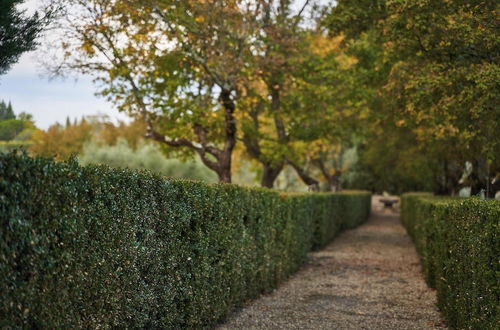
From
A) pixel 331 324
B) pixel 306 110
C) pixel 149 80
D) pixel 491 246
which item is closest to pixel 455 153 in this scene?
pixel 306 110

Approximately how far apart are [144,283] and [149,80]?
14.6 metres

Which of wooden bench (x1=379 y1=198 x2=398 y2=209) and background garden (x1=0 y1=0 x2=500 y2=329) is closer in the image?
background garden (x1=0 y1=0 x2=500 y2=329)

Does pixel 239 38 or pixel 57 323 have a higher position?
pixel 239 38

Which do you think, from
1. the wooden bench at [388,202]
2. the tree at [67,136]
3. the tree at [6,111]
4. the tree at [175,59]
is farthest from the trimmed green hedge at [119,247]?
the tree at [67,136]

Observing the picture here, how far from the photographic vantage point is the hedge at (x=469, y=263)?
230 inches

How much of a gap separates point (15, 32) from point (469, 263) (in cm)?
636

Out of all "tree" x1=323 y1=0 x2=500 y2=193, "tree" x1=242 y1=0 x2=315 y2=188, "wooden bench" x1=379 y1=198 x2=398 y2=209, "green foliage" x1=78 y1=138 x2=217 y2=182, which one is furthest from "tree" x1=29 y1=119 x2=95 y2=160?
"tree" x1=323 y1=0 x2=500 y2=193

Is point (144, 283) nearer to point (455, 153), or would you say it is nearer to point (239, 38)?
point (239, 38)

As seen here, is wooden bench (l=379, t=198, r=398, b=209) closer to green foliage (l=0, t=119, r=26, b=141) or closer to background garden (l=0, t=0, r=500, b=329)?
background garden (l=0, t=0, r=500, b=329)

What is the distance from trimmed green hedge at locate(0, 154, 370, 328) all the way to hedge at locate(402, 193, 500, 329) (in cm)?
321

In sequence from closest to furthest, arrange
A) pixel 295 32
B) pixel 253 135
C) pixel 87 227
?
pixel 87 227 < pixel 295 32 < pixel 253 135

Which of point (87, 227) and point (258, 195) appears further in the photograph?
point (258, 195)

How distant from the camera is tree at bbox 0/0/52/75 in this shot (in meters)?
7.07

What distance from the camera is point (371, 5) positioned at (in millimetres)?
14594
